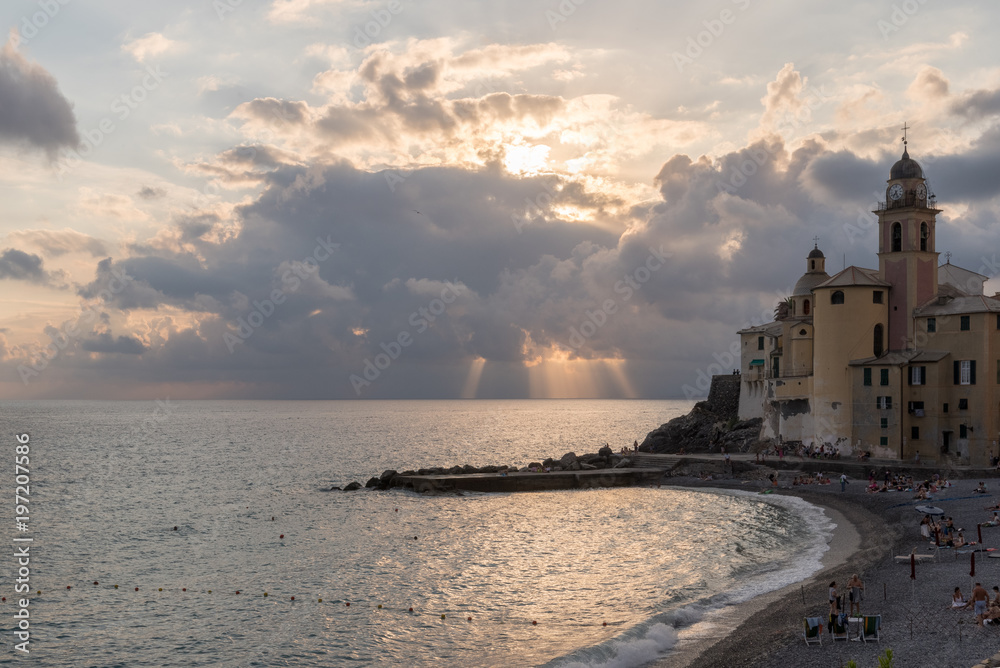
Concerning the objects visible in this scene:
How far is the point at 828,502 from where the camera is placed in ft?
171

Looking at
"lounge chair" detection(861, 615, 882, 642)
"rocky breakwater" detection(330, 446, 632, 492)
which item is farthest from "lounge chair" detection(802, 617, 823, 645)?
"rocky breakwater" detection(330, 446, 632, 492)

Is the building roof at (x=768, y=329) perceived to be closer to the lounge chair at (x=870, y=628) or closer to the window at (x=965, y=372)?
the window at (x=965, y=372)

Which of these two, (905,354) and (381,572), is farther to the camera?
(905,354)

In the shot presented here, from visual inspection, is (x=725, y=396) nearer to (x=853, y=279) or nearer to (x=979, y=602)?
(x=853, y=279)

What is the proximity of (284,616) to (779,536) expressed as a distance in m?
27.2

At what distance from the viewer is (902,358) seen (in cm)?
5828

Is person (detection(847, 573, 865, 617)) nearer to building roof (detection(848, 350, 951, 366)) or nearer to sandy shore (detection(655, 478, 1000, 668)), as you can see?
sandy shore (detection(655, 478, 1000, 668))

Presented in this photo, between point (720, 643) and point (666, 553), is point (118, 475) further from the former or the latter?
point (720, 643)

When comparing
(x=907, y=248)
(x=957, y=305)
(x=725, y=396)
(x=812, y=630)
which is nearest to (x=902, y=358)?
(x=957, y=305)

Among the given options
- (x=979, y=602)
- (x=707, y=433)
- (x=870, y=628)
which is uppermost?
(x=707, y=433)

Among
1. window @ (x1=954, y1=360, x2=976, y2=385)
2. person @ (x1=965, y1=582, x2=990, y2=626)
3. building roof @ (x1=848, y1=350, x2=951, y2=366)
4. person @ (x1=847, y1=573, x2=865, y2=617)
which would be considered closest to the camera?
person @ (x1=965, y1=582, x2=990, y2=626)

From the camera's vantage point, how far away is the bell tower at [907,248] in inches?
2366

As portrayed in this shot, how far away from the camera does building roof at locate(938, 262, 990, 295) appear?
6869 cm

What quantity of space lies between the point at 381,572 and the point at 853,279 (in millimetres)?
42899
